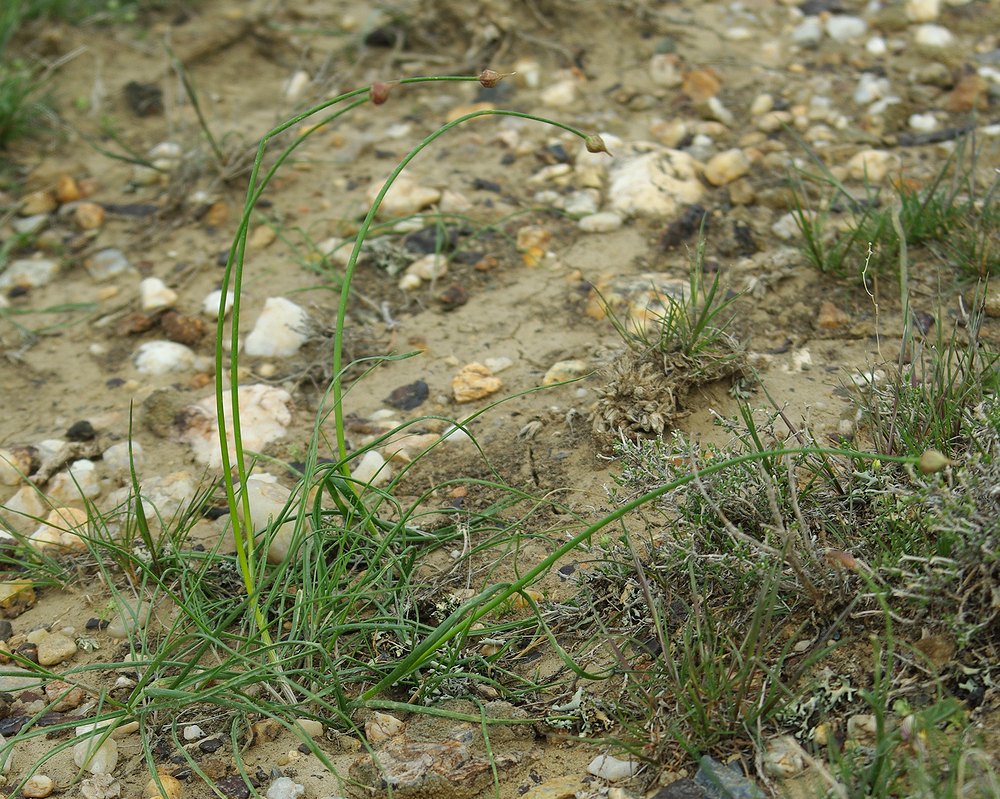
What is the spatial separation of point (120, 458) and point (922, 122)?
276cm

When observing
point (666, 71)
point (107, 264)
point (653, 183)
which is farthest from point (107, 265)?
point (666, 71)

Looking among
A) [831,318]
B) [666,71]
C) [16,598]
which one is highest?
[666,71]

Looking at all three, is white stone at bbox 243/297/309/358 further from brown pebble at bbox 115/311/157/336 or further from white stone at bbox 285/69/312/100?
white stone at bbox 285/69/312/100

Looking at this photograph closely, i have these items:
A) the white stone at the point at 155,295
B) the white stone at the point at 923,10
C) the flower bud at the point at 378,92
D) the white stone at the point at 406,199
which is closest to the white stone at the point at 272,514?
the flower bud at the point at 378,92

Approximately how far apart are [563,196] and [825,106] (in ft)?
3.33

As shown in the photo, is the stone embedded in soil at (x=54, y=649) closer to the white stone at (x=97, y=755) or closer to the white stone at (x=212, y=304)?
the white stone at (x=97, y=755)

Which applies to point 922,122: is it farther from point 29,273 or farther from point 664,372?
point 29,273

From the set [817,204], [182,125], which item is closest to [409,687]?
[817,204]

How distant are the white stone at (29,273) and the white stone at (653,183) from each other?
1.87m

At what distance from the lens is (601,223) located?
3199mm

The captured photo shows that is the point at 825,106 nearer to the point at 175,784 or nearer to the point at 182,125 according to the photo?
the point at 182,125

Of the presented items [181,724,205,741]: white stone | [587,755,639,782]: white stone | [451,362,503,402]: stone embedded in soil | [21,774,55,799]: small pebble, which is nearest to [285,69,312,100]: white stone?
[451,362,503,402]: stone embedded in soil

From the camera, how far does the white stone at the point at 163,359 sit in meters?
2.99

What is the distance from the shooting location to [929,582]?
5.58 ft
